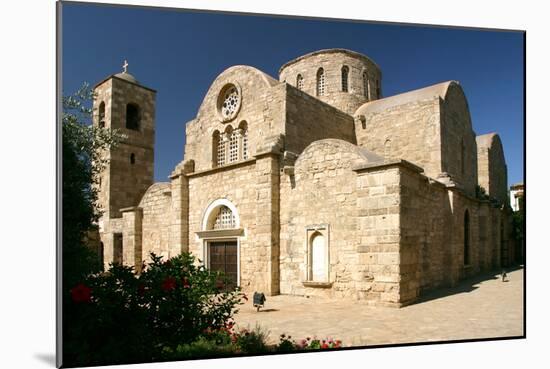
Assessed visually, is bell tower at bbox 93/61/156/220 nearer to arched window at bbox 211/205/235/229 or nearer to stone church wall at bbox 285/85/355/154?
arched window at bbox 211/205/235/229

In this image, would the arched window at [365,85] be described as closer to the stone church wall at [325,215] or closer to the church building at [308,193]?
the church building at [308,193]

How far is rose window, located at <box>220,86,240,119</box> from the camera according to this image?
1252 cm

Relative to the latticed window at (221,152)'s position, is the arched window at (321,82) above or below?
above

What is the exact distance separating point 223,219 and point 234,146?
7.86ft

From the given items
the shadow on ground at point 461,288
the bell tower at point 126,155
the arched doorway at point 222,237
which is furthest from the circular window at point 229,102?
the shadow on ground at point 461,288

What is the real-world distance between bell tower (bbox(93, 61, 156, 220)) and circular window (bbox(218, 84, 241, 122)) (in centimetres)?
214

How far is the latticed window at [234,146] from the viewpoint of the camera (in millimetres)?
12547

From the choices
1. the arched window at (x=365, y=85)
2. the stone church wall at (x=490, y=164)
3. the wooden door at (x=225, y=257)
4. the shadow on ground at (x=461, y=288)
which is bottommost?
the shadow on ground at (x=461, y=288)

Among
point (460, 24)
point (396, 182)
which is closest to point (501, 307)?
point (396, 182)

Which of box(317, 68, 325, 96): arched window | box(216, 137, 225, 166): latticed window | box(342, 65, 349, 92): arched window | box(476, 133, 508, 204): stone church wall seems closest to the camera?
box(216, 137, 225, 166): latticed window

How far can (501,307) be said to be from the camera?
24.7 ft

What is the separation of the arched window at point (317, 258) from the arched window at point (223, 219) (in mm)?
2728

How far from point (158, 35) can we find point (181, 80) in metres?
1.20

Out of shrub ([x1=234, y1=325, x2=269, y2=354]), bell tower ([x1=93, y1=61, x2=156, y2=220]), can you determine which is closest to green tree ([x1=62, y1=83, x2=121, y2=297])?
shrub ([x1=234, y1=325, x2=269, y2=354])
